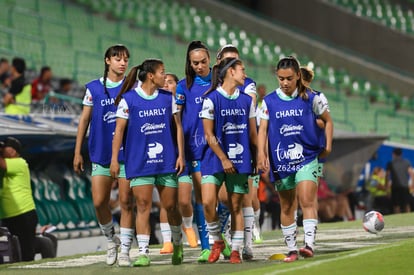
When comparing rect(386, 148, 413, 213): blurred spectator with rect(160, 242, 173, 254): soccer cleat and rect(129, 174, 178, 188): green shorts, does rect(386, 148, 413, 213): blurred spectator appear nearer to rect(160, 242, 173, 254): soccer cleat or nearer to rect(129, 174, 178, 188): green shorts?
rect(160, 242, 173, 254): soccer cleat

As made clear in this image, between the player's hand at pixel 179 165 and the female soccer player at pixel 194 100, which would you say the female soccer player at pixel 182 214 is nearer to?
the female soccer player at pixel 194 100

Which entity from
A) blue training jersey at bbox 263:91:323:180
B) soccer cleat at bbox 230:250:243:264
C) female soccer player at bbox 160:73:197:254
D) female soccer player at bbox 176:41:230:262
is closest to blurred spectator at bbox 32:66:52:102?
female soccer player at bbox 160:73:197:254

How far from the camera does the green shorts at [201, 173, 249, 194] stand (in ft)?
39.8

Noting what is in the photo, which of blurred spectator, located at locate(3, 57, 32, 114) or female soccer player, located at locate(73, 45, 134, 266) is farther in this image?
blurred spectator, located at locate(3, 57, 32, 114)

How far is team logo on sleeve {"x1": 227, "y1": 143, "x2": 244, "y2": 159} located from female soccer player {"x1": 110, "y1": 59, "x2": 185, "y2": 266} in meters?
0.48

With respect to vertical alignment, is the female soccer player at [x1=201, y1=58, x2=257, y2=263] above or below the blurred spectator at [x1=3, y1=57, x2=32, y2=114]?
below

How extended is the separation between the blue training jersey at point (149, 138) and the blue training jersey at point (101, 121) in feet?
1.87

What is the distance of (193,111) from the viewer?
13.0m

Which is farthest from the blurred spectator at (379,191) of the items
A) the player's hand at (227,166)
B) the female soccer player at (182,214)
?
the player's hand at (227,166)

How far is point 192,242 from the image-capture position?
50.9 ft

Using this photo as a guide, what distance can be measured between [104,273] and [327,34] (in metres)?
28.9

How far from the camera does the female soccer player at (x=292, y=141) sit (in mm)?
12203

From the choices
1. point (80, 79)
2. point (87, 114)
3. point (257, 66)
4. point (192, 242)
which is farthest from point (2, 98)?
point (257, 66)

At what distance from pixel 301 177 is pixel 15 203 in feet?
17.0
